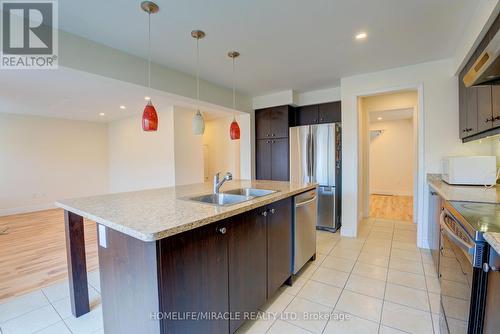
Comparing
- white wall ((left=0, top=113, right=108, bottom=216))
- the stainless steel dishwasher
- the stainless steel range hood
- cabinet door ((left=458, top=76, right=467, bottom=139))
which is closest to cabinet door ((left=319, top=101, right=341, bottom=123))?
cabinet door ((left=458, top=76, right=467, bottom=139))

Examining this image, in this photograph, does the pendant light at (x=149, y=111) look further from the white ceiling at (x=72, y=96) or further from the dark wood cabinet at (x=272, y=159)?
the dark wood cabinet at (x=272, y=159)

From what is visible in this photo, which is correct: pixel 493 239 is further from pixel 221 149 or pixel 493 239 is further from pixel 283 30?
pixel 221 149

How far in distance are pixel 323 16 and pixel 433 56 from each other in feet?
5.94

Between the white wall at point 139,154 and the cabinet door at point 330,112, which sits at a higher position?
the cabinet door at point 330,112

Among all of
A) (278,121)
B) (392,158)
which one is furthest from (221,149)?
(392,158)

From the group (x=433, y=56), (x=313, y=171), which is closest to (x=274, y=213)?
(x=313, y=171)

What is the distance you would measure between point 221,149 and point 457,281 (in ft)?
18.6

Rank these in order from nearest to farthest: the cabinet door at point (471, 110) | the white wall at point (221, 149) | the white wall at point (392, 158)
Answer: the cabinet door at point (471, 110), the white wall at point (221, 149), the white wall at point (392, 158)

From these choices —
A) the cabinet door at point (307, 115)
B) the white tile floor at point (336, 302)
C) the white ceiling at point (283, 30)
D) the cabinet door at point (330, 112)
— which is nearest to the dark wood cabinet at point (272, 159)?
the cabinet door at point (307, 115)

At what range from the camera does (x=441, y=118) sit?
2.89 meters

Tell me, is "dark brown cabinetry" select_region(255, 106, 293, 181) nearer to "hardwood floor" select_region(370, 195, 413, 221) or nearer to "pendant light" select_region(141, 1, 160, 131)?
"hardwood floor" select_region(370, 195, 413, 221)

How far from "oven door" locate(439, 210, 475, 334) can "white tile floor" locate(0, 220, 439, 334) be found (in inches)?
13.9

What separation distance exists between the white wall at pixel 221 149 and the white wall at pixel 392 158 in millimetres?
4567

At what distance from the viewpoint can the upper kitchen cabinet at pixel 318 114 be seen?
4098 millimetres
